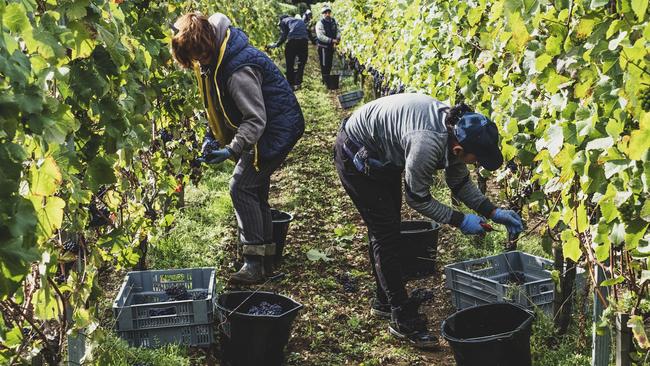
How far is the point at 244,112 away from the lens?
14.8 ft

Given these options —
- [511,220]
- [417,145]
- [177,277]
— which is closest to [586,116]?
[417,145]

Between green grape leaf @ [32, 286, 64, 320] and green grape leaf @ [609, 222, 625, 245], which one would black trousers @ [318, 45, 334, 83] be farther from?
green grape leaf @ [609, 222, 625, 245]

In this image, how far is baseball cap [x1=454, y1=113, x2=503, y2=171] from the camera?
11.2 feet

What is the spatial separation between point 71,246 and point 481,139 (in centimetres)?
181

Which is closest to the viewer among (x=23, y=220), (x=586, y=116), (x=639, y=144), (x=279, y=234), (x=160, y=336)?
(x=23, y=220)

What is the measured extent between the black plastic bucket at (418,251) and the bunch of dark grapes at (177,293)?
5.05ft

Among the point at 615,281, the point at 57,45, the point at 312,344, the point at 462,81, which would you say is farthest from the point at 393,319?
the point at 57,45

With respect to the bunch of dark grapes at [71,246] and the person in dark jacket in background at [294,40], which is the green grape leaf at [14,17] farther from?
the person in dark jacket in background at [294,40]

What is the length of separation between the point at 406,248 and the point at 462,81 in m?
1.20

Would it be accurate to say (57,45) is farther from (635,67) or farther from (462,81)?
(462,81)

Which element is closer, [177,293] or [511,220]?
[511,220]

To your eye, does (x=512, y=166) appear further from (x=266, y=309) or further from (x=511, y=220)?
(x=266, y=309)

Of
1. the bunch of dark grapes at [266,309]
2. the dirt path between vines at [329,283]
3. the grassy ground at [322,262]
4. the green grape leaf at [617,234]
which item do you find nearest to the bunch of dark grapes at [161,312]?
the grassy ground at [322,262]

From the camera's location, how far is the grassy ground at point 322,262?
163 inches
